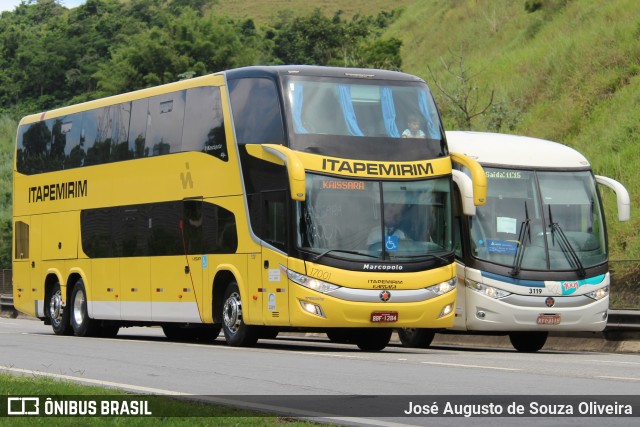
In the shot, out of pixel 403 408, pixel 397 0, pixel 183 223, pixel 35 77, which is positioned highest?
pixel 397 0

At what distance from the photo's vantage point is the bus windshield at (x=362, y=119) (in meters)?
19.9

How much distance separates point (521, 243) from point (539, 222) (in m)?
0.50

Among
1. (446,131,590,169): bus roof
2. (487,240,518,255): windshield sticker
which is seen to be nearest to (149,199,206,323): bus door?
(446,131,590,169): bus roof

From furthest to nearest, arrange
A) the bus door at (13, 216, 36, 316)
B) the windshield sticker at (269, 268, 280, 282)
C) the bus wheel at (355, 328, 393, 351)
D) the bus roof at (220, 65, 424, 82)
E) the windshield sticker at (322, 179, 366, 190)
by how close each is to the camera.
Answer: the bus door at (13, 216, 36, 316), the bus wheel at (355, 328, 393, 351), the bus roof at (220, 65, 424, 82), the windshield sticker at (269, 268, 280, 282), the windshield sticker at (322, 179, 366, 190)

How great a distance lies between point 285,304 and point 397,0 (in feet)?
466

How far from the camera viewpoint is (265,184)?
2020 cm

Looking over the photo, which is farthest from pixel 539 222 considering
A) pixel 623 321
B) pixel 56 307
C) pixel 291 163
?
pixel 56 307

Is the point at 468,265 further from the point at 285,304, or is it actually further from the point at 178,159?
the point at 178,159

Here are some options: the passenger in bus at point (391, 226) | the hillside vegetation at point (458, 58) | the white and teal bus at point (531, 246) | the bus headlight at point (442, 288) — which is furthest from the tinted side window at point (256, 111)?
the hillside vegetation at point (458, 58)

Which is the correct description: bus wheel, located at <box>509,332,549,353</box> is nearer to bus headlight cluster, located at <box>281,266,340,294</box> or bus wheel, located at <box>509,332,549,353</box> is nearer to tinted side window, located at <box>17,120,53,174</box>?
bus headlight cluster, located at <box>281,266,340,294</box>

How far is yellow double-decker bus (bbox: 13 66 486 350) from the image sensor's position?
19547 millimetres

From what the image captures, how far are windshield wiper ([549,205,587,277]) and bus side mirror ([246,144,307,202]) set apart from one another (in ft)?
14.8

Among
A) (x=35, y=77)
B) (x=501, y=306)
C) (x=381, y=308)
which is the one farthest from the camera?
(x=35, y=77)

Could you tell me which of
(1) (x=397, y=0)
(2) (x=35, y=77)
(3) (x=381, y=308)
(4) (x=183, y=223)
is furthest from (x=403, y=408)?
(1) (x=397, y=0)
